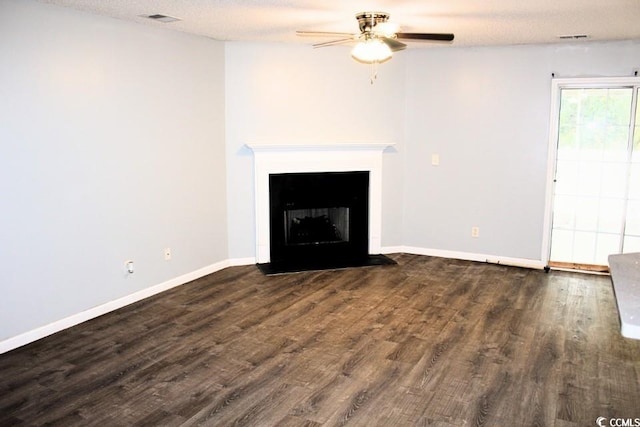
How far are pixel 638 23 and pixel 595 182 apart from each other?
1785 mm

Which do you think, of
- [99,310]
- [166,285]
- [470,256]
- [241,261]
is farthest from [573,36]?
[99,310]

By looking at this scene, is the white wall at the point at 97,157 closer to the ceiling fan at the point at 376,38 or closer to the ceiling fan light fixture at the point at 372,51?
the ceiling fan at the point at 376,38

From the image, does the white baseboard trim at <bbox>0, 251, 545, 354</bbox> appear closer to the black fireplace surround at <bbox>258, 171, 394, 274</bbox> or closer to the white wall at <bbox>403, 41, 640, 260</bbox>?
the white wall at <bbox>403, 41, 640, 260</bbox>

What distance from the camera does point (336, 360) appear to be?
11.6 feet

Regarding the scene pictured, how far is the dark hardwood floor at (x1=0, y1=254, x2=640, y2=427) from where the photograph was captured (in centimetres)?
291

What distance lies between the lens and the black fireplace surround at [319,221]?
587 centimetres

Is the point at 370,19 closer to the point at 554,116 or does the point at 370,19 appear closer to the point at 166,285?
the point at 554,116

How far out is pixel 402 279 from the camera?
5.38 meters

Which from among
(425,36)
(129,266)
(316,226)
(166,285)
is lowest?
(166,285)

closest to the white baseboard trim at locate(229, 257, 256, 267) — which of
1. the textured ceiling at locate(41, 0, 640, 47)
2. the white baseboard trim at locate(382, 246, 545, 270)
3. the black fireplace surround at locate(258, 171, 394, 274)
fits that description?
the black fireplace surround at locate(258, 171, 394, 274)

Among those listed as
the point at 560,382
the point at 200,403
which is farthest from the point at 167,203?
the point at 560,382

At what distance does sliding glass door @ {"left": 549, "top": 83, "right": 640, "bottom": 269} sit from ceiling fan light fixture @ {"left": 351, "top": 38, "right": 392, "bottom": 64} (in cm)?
277

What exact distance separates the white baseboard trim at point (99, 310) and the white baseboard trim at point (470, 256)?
84.9 inches

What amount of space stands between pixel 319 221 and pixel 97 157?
2.71 meters
